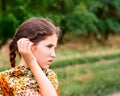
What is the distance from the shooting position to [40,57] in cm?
271

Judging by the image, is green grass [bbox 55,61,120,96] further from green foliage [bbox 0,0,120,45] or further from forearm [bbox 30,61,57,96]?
forearm [bbox 30,61,57,96]

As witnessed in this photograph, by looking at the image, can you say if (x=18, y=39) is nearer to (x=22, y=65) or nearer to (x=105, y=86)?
(x=22, y=65)

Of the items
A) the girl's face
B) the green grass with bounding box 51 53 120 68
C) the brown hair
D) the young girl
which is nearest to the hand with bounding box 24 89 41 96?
the young girl

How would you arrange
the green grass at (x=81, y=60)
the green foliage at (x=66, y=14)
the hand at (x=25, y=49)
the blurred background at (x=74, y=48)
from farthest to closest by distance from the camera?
1. the green grass at (x=81, y=60)
2. the green foliage at (x=66, y=14)
3. the blurred background at (x=74, y=48)
4. the hand at (x=25, y=49)

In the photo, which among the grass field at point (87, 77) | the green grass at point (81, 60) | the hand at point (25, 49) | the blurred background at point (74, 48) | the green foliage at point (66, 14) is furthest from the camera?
the green grass at point (81, 60)

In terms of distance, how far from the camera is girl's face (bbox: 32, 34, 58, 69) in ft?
8.84

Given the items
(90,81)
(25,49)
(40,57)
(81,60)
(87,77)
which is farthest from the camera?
(81,60)

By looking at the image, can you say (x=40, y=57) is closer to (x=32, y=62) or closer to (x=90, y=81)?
(x=32, y=62)

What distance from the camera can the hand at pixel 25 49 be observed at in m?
2.60

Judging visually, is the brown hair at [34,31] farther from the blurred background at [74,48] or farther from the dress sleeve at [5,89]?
the blurred background at [74,48]

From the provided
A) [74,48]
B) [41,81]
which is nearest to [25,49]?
[41,81]

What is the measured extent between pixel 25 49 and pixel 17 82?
197 millimetres

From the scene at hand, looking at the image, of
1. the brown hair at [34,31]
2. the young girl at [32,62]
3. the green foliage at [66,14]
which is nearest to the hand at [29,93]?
the young girl at [32,62]

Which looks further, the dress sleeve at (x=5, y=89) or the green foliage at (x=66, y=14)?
the green foliage at (x=66, y=14)
